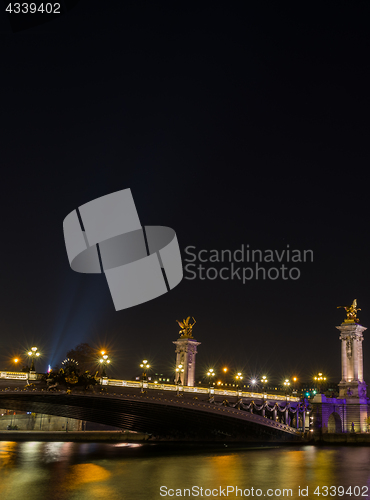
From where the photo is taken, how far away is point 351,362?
70062mm

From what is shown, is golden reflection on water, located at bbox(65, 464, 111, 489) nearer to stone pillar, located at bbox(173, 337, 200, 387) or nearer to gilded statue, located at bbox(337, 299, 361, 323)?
stone pillar, located at bbox(173, 337, 200, 387)

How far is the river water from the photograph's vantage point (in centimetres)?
2100

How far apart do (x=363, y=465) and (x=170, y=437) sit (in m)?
29.0

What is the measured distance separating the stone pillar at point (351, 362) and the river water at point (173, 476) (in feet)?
98.6

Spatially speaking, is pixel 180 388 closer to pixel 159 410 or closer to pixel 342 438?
pixel 159 410

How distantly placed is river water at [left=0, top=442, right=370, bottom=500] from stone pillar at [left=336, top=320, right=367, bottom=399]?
30.1m

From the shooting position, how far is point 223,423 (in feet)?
173

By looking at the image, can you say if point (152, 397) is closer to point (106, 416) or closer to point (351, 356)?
point (106, 416)

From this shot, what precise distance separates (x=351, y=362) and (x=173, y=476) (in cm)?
4938

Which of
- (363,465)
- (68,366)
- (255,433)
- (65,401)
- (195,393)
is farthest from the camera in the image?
(255,433)

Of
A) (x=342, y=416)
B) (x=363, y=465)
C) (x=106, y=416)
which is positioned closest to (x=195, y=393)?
(x=106, y=416)

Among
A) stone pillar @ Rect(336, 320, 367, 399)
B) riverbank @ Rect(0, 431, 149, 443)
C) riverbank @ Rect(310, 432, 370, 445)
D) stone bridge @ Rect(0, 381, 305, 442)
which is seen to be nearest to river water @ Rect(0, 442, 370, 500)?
stone bridge @ Rect(0, 381, 305, 442)

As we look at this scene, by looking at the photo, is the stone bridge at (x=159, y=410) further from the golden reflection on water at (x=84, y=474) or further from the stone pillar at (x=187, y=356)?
the golden reflection on water at (x=84, y=474)

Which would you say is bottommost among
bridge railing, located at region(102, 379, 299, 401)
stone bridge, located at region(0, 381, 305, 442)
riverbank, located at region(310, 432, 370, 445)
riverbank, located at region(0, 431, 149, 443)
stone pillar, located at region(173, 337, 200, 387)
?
riverbank, located at region(0, 431, 149, 443)
